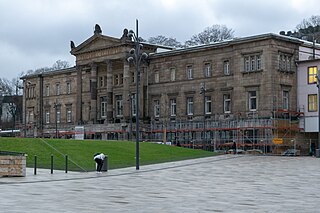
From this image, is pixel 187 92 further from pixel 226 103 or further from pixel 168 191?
pixel 168 191

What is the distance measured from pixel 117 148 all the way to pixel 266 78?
986 inches

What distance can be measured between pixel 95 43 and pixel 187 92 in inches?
726

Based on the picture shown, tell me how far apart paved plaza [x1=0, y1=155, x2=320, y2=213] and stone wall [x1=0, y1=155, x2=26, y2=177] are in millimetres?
588

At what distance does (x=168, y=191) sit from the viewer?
24812 mm

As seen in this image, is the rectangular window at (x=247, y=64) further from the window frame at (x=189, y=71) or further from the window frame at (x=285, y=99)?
the window frame at (x=189, y=71)

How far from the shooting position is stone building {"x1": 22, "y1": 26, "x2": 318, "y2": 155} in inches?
2761

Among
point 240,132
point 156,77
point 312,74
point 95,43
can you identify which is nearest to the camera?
point 240,132

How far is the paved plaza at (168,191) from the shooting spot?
18891 millimetres

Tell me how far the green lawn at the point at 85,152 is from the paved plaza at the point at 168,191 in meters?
4.46

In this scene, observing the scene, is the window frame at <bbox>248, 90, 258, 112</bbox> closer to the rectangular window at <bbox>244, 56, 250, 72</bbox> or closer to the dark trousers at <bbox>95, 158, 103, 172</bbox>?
the rectangular window at <bbox>244, 56, 250, 72</bbox>

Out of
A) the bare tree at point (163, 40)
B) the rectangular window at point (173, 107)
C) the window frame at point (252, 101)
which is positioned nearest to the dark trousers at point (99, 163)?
the window frame at point (252, 101)

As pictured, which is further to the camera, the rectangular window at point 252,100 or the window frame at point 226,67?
the window frame at point 226,67

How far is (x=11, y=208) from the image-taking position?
17391 mm

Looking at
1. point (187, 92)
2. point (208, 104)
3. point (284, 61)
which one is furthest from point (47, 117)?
point (284, 61)
